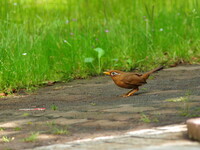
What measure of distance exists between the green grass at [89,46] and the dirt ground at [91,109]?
46 cm

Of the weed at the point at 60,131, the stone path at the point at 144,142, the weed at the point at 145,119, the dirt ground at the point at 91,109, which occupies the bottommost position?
the dirt ground at the point at 91,109

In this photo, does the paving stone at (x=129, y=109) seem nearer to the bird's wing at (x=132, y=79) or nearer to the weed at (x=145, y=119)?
the weed at (x=145, y=119)

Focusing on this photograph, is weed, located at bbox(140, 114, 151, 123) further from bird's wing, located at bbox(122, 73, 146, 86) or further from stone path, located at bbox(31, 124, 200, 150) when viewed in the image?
bird's wing, located at bbox(122, 73, 146, 86)

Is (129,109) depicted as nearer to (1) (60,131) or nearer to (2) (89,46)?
(1) (60,131)

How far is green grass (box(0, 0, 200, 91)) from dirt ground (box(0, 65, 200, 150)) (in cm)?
46

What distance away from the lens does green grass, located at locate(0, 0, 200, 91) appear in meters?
7.75

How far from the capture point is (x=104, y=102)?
6.01 m

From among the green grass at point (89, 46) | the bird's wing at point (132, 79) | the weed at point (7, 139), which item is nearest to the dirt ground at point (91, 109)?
the weed at point (7, 139)

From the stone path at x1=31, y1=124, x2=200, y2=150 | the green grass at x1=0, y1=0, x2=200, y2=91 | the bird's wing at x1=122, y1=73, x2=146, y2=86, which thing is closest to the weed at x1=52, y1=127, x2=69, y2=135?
the stone path at x1=31, y1=124, x2=200, y2=150

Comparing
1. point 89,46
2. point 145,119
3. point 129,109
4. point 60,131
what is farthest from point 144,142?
point 89,46

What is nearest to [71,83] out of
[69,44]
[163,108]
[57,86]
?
[57,86]

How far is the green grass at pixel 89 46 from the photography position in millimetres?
7750

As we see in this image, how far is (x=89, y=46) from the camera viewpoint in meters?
8.55

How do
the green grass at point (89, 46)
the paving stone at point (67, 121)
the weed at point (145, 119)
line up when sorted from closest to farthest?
the weed at point (145, 119), the paving stone at point (67, 121), the green grass at point (89, 46)
